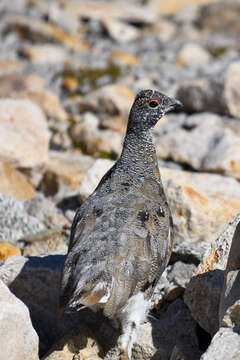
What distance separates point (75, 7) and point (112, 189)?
19.4m

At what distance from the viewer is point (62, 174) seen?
1115cm

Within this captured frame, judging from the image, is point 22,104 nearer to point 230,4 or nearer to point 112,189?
point 112,189

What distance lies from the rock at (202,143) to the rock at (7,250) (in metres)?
4.34

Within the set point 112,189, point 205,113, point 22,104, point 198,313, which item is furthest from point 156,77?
point 198,313

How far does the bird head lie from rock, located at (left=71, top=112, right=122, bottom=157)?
593 centimetres

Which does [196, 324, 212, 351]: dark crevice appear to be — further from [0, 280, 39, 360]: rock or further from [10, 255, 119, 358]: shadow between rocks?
[0, 280, 39, 360]: rock

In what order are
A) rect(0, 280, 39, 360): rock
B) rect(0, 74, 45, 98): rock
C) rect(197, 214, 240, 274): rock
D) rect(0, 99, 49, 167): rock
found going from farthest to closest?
rect(0, 74, 45, 98): rock, rect(0, 99, 49, 167): rock, rect(197, 214, 240, 274): rock, rect(0, 280, 39, 360): rock

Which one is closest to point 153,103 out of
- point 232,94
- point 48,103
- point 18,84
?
point 232,94

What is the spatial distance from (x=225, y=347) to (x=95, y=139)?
9357 mm

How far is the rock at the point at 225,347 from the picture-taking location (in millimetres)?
4660

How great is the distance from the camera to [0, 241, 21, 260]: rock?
8.22m

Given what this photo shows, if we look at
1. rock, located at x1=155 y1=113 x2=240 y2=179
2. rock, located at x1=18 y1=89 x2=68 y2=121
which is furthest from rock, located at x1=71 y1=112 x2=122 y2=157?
rock, located at x1=18 y1=89 x2=68 y2=121

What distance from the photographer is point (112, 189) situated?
270 inches

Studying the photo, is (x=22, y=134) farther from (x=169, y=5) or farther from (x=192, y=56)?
(x=169, y=5)
